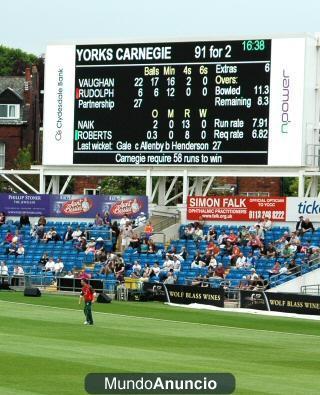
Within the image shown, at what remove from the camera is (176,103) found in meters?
55.1

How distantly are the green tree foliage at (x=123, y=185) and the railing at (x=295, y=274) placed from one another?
36.6 metres

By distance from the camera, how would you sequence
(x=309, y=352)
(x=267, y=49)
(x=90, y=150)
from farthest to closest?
(x=90, y=150)
(x=267, y=49)
(x=309, y=352)

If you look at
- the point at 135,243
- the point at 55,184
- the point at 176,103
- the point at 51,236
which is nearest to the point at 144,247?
the point at 135,243

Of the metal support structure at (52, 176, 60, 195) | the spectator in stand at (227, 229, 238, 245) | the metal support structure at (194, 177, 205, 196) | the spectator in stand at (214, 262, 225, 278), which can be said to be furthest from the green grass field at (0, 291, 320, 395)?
the metal support structure at (52, 176, 60, 195)

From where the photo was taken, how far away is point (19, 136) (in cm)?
8950

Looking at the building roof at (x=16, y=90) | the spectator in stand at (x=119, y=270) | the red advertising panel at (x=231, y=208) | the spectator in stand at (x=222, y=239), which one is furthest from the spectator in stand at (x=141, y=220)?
the building roof at (x=16, y=90)

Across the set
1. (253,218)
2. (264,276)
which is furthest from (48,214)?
(264,276)

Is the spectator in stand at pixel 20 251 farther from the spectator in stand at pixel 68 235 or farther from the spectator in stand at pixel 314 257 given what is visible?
the spectator in stand at pixel 314 257

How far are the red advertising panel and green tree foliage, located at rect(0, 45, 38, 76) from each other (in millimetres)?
72000

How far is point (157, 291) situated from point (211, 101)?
884 centimetres

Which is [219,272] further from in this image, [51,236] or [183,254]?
[51,236]

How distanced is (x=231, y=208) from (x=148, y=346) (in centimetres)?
2480

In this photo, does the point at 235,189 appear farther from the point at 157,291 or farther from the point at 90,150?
the point at 157,291

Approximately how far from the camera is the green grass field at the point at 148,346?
82.5ft
